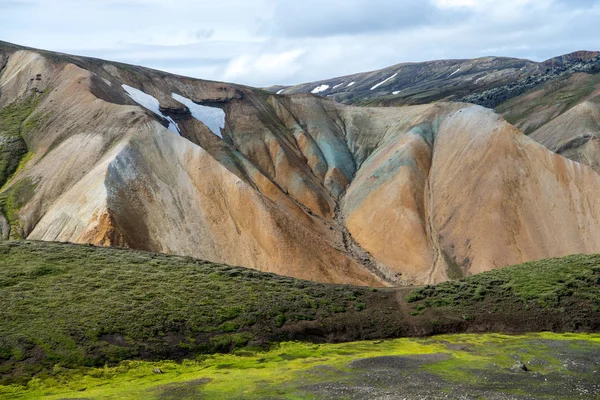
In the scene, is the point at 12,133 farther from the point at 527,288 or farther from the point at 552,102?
the point at 552,102

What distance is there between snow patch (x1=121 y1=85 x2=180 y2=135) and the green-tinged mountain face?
48.2 metres

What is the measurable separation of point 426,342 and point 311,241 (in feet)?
109

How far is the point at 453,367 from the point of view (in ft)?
107

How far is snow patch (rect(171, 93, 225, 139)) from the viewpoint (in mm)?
107988

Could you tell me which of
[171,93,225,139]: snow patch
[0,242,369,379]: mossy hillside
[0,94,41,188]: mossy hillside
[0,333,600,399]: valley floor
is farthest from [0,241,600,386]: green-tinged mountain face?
[171,93,225,139]: snow patch

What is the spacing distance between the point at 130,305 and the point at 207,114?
73.7 m

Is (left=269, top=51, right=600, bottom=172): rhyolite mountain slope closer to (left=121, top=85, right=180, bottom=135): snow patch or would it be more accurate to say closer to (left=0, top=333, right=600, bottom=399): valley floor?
(left=121, top=85, right=180, bottom=135): snow patch

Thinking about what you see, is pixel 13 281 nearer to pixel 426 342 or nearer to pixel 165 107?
pixel 426 342

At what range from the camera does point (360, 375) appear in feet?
103

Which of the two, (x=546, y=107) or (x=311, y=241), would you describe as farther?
(x=546, y=107)

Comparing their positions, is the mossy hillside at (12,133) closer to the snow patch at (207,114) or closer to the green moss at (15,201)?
the green moss at (15,201)

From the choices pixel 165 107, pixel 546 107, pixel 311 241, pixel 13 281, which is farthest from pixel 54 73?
pixel 546 107

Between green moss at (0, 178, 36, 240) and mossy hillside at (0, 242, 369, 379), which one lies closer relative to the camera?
mossy hillside at (0, 242, 369, 379)

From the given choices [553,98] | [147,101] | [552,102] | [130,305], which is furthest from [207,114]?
[553,98]
